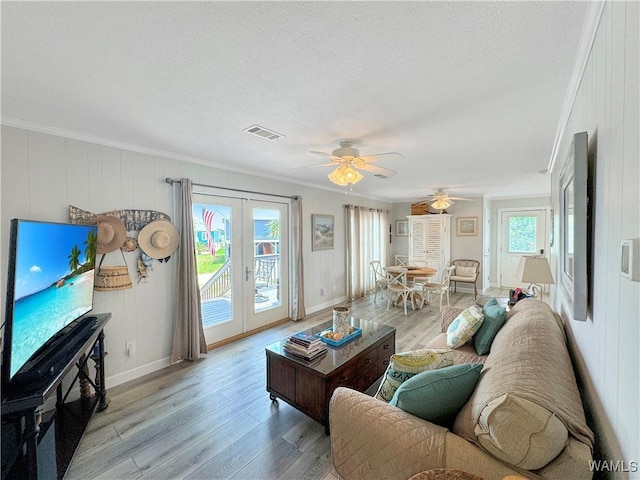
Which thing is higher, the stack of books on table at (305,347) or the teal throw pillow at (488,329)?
the teal throw pillow at (488,329)

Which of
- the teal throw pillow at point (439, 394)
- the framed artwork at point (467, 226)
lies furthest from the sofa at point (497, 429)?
the framed artwork at point (467, 226)

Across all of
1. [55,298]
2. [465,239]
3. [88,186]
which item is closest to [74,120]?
[88,186]

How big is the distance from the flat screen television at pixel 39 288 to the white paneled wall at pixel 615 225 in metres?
2.27

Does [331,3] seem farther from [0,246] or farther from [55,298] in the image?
[0,246]

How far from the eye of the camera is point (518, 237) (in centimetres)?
677

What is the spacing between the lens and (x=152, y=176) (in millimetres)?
2963

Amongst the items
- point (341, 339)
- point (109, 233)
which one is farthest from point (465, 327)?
point (109, 233)

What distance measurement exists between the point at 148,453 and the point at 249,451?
0.69 meters

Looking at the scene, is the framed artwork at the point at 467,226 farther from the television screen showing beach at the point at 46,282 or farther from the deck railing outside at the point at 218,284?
the television screen showing beach at the point at 46,282

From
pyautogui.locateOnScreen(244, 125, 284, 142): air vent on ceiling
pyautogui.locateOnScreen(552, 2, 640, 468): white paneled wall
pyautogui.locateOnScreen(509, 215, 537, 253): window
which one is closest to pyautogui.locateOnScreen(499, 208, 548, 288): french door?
pyautogui.locateOnScreen(509, 215, 537, 253): window

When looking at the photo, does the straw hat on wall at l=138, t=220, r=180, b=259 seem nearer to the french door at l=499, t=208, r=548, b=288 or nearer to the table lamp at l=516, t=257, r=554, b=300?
the table lamp at l=516, t=257, r=554, b=300

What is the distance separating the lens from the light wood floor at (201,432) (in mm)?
1744

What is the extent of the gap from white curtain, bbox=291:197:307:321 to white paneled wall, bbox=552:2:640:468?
3664 mm

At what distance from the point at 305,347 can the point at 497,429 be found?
1.52 m
